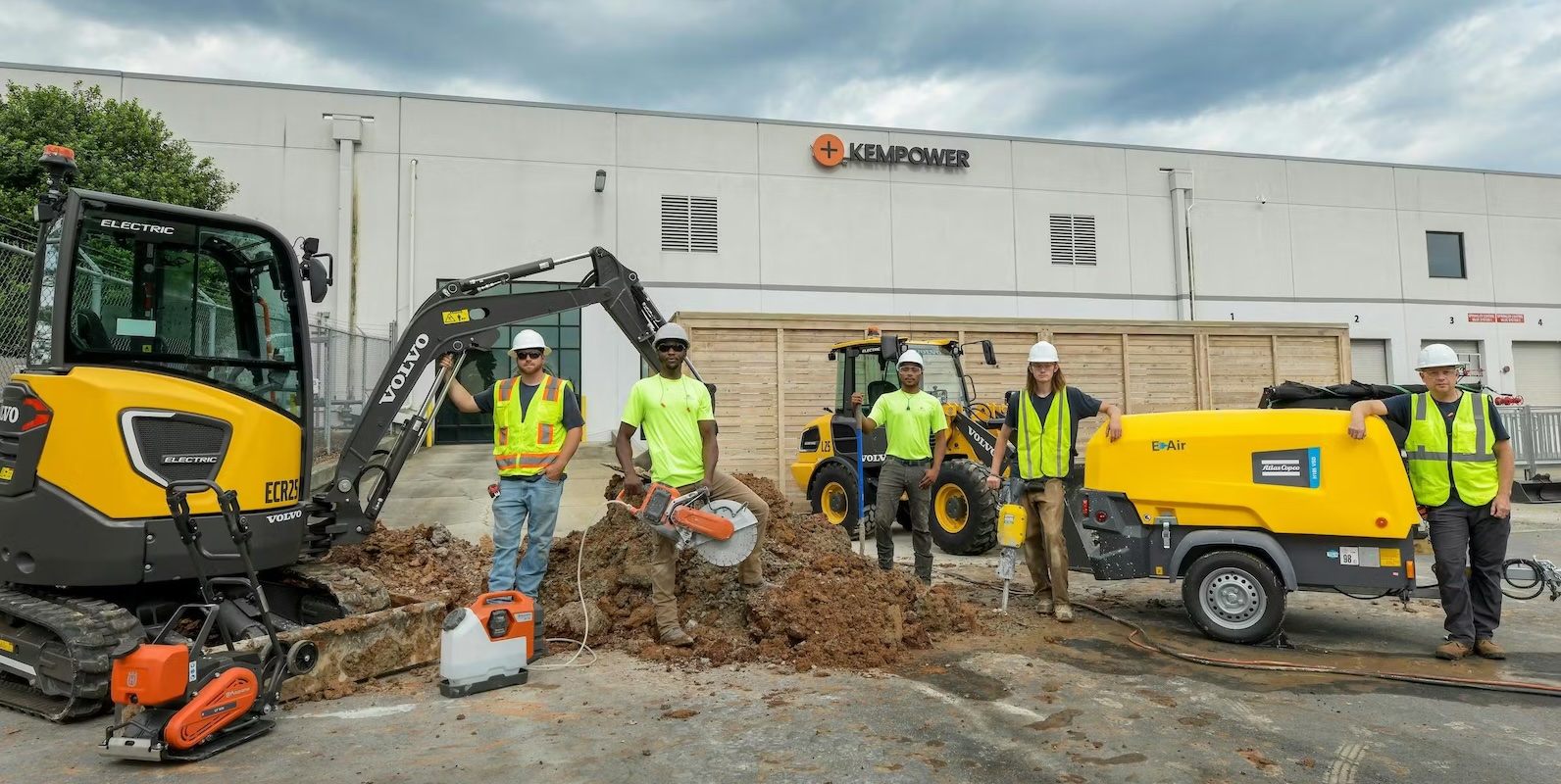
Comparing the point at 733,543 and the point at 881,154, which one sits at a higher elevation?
the point at 881,154

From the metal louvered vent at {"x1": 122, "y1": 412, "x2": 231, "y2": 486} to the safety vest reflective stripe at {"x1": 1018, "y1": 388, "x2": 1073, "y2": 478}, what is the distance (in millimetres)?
5032

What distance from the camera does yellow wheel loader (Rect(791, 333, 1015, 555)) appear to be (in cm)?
913

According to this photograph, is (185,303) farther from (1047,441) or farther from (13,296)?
(1047,441)

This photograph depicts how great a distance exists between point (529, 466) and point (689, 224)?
14138mm

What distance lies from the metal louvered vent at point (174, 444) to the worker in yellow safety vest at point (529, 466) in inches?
58.2

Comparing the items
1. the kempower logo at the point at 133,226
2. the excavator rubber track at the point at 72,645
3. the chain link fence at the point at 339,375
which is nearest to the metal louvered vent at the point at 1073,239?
the chain link fence at the point at 339,375

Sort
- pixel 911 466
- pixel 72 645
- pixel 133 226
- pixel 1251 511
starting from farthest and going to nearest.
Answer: pixel 911 466, pixel 1251 511, pixel 133 226, pixel 72 645

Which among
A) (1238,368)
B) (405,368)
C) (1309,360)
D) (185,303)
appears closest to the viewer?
(185,303)

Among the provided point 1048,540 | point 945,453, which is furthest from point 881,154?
point 1048,540

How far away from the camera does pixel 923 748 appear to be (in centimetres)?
366

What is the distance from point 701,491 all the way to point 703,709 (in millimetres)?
1444

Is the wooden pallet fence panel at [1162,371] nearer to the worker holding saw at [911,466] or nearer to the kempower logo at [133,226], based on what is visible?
the worker holding saw at [911,466]

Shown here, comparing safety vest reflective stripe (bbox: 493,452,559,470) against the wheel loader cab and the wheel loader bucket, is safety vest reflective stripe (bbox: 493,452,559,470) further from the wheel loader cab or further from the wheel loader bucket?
the wheel loader cab

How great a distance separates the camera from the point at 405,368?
6.01 m
